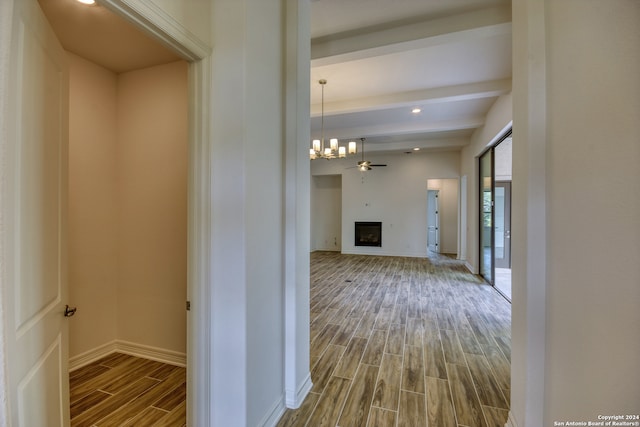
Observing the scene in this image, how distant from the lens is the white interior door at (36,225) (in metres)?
0.89

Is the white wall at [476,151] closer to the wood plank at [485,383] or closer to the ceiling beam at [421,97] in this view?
the ceiling beam at [421,97]

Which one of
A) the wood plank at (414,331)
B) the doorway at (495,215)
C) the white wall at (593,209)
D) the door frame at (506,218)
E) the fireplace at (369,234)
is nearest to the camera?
the white wall at (593,209)

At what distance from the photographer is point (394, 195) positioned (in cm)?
869

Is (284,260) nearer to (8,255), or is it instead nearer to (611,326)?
(8,255)

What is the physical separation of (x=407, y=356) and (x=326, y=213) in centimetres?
764

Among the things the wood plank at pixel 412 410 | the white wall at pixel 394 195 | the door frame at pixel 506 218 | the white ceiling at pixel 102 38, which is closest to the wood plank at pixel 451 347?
the wood plank at pixel 412 410

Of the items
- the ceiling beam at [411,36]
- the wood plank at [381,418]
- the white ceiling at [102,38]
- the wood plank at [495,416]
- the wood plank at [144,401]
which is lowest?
the wood plank at [144,401]

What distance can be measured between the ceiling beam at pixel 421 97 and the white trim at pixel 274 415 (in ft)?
14.9

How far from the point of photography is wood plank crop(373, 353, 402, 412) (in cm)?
197

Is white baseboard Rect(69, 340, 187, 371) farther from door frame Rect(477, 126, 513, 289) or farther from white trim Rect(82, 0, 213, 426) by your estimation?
door frame Rect(477, 126, 513, 289)

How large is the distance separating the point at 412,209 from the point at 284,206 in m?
7.42

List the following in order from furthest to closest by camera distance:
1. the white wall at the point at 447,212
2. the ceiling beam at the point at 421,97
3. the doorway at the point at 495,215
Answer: the white wall at the point at 447,212 → the doorway at the point at 495,215 → the ceiling beam at the point at 421,97

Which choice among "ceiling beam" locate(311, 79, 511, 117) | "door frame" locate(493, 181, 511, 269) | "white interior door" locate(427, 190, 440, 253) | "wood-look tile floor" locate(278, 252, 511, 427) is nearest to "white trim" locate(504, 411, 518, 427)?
"wood-look tile floor" locate(278, 252, 511, 427)

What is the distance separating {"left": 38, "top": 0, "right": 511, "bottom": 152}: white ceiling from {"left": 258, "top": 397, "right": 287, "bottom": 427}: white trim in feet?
9.85
